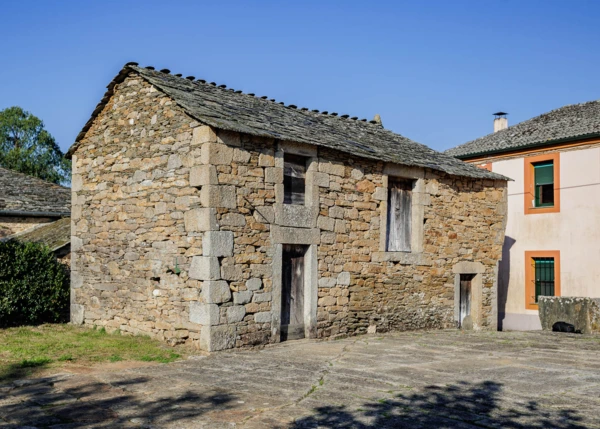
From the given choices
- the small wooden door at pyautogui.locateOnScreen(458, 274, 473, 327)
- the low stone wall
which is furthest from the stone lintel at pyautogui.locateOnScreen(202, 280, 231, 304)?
the low stone wall

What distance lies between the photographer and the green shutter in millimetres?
17422

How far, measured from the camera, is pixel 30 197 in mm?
17047

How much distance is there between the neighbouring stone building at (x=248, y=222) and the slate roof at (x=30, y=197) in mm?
4362

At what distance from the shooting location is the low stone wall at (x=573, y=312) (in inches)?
515

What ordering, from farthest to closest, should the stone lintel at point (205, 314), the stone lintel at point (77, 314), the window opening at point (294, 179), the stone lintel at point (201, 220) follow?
the stone lintel at point (77, 314) → the window opening at point (294, 179) → the stone lintel at point (201, 220) → the stone lintel at point (205, 314)

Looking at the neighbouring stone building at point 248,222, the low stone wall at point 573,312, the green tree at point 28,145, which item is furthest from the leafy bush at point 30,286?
the green tree at point 28,145

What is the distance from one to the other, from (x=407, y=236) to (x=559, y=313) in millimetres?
3771

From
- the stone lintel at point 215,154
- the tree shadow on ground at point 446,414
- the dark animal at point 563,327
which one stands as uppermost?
the stone lintel at point 215,154

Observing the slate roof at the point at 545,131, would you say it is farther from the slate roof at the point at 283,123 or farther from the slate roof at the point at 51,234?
the slate roof at the point at 51,234

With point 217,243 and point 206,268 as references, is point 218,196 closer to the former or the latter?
point 217,243

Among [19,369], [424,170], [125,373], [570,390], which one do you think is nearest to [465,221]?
[424,170]

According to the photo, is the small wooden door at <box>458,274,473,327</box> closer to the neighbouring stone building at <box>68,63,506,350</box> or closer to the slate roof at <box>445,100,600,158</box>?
the neighbouring stone building at <box>68,63,506,350</box>

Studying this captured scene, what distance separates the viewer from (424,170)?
13133 mm

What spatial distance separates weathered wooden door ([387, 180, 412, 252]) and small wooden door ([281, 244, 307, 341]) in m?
2.51
